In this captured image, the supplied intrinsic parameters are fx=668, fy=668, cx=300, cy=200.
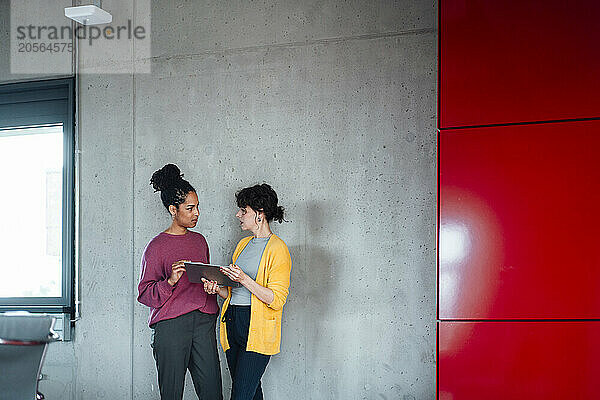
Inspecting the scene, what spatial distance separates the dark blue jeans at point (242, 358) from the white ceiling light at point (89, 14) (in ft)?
7.58

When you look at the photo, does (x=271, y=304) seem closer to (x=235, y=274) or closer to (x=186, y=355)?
(x=235, y=274)

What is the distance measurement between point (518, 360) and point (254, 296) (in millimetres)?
1496

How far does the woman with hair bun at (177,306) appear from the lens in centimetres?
410

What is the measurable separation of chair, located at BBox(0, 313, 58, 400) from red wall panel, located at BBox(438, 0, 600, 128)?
7.45 feet

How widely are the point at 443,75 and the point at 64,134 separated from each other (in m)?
3.29

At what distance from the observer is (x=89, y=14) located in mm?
4734

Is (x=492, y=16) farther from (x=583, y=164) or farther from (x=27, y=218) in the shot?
(x=27, y=218)

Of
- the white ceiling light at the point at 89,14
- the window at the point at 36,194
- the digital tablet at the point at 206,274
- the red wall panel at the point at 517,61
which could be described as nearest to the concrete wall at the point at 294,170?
the window at the point at 36,194

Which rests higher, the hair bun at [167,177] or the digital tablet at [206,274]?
the hair bun at [167,177]

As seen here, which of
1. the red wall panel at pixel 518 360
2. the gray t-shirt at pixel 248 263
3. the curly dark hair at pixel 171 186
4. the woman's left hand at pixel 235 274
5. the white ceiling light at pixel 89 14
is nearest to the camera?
the red wall panel at pixel 518 360

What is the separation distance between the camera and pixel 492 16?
330cm

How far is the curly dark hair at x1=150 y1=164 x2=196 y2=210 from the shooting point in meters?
4.21

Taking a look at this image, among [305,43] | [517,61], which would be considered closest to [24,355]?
[305,43]

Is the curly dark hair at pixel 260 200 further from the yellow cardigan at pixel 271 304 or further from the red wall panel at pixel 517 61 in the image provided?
the red wall panel at pixel 517 61
